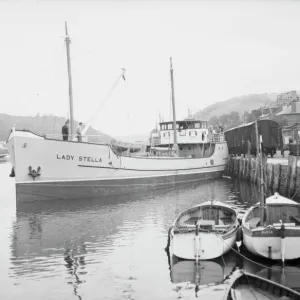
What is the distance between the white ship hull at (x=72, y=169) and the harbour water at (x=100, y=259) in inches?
85.3

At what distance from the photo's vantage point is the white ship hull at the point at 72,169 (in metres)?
24.3

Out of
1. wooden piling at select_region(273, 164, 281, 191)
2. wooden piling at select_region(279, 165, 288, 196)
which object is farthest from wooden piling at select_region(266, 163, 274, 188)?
wooden piling at select_region(279, 165, 288, 196)

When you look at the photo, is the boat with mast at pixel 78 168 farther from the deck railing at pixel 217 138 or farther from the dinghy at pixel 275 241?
the dinghy at pixel 275 241

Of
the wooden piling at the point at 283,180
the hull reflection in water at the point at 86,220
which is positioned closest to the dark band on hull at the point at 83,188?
the hull reflection in water at the point at 86,220

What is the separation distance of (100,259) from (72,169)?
13544mm

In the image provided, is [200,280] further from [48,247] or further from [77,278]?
[48,247]

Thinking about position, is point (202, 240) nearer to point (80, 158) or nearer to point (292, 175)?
point (292, 175)

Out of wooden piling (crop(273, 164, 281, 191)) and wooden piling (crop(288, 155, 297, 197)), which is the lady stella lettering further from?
wooden piling (crop(288, 155, 297, 197))

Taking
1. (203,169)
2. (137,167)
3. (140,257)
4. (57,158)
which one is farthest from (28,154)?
(203,169)

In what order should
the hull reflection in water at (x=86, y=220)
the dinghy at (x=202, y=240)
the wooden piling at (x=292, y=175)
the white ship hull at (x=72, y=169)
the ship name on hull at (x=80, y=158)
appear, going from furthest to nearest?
the ship name on hull at (x=80, y=158)
the white ship hull at (x=72, y=169)
the wooden piling at (x=292, y=175)
the hull reflection in water at (x=86, y=220)
the dinghy at (x=202, y=240)

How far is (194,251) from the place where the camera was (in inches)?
459

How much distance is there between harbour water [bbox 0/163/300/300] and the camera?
10203mm

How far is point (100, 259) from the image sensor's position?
12852mm

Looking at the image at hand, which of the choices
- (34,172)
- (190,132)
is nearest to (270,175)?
(190,132)
